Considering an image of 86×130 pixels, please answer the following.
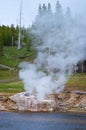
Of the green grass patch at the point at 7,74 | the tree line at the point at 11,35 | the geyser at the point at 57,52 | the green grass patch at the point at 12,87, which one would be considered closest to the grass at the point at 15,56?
the tree line at the point at 11,35

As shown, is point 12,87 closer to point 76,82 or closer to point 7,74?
point 76,82

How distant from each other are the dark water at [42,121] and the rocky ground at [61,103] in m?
4.95

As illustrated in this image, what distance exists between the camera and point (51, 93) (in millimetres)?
74688

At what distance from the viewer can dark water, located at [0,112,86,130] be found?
51812 millimetres

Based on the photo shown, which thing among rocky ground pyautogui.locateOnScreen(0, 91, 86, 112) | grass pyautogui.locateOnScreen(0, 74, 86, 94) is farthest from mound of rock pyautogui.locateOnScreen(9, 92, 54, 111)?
grass pyautogui.locateOnScreen(0, 74, 86, 94)

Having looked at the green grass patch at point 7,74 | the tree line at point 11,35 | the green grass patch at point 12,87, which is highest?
the tree line at point 11,35

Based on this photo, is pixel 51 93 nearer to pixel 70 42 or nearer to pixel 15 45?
pixel 70 42

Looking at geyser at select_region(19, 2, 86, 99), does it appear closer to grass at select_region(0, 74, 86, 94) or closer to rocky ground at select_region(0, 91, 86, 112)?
rocky ground at select_region(0, 91, 86, 112)

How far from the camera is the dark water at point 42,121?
51812 mm

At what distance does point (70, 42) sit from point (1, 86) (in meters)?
19.5

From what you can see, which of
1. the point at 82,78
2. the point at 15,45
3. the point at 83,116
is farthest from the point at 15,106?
the point at 15,45

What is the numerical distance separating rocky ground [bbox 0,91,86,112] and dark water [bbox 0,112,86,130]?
16.2 feet

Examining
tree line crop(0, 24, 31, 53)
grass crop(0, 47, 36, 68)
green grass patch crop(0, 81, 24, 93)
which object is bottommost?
green grass patch crop(0, 81, 24, 93)

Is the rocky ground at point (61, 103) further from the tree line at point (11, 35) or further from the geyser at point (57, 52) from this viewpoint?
the tree line at point (11, 35)
